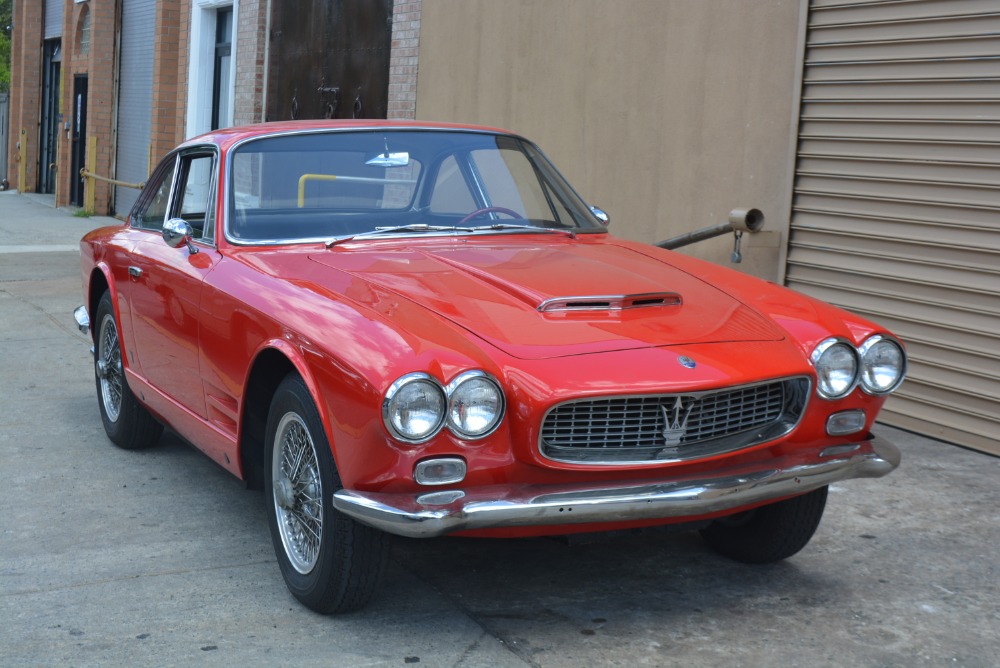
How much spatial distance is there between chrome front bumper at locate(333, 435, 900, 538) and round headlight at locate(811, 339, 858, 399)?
0.33m

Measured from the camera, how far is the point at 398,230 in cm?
468

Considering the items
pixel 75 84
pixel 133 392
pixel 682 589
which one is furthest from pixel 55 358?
pixel 75 84

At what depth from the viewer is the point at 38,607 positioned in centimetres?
388

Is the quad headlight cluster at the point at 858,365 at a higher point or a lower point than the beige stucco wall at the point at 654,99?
lower

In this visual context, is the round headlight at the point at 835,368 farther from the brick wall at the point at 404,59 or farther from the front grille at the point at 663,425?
the brick wall at the point at 404,59

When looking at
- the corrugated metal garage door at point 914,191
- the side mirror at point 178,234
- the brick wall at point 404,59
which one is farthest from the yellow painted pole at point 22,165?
the side mirror at point 178,234

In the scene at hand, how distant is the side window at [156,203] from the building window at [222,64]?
11000mm

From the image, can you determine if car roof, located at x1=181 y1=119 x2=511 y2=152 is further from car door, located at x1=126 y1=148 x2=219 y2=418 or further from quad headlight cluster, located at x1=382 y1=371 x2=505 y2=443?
quad headlight cluster, located at x1=382 y1=371 x2=505 y2=443

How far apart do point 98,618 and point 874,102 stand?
5217 mm

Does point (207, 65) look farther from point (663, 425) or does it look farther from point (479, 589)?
point (663, 425)

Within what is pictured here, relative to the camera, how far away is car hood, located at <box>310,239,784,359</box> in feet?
12.0

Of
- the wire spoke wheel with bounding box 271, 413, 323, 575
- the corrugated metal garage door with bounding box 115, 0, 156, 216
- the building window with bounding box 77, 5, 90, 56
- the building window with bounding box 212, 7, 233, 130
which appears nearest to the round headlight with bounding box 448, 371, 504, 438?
the wire spoke wheel with bounding box 271, 413, 323, 575

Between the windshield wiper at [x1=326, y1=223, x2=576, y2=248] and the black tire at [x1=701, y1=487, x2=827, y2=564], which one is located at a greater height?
→ the windshield wiper at [x1=326, y1=223, x2=576, y2=248]

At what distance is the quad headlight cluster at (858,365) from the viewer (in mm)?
3900
